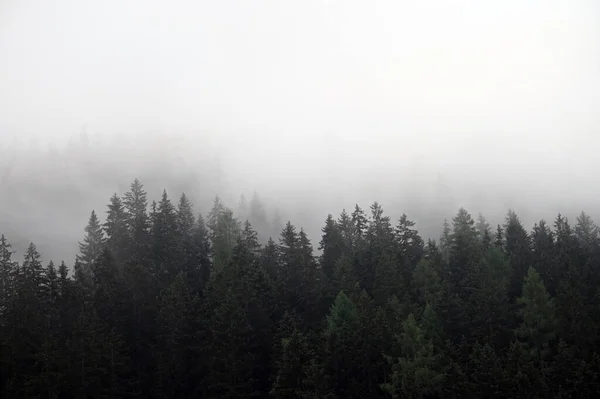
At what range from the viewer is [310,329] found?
55.0 metres

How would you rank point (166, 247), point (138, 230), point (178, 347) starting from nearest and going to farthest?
point (178, 347) → point (166, 247) → point (138, 230)

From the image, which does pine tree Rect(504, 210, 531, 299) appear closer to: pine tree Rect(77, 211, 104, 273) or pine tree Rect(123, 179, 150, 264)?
pine tree Rect(123, 179, 150, 264)

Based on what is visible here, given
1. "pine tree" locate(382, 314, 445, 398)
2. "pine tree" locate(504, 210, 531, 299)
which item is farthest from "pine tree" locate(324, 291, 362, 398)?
"pine tree" locate(504, 210, 531, 299)

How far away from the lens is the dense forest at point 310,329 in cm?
4566

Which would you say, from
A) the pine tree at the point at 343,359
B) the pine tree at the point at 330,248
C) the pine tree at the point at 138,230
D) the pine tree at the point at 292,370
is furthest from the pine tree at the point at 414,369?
the pine tree at the point at 138,230

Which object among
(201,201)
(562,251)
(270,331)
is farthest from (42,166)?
(562,251)

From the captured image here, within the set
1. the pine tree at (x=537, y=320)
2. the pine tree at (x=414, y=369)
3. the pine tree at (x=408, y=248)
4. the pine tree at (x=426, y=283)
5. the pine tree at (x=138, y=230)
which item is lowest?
the pine tree at (x=414, y=369)

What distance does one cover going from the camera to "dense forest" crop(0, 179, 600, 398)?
4566 centimetres

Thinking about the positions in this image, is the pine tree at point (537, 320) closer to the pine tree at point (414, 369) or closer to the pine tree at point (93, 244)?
the pine tree at point (414, 369)

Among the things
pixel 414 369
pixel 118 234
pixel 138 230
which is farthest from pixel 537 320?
pixel 118 234

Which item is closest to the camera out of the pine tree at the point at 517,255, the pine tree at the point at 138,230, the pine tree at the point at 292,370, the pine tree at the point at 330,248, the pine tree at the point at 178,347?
the pine tree at the point at 292,370

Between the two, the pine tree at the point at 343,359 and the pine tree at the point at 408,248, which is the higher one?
the pine tree at the point at 408,248

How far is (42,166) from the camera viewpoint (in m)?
196

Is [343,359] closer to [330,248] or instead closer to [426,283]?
[426,283]
